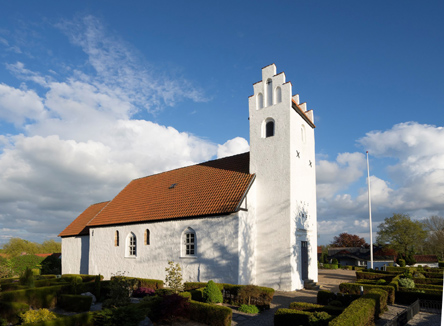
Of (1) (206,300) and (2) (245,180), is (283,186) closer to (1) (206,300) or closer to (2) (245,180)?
(2) (245,180)

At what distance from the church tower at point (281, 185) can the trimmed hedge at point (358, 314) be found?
22.9ft

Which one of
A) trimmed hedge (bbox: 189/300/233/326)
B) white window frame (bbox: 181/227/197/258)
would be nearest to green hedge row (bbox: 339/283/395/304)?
trimmed hedge (bbox: 189/300/233/326)

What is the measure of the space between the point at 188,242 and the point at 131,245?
5.65m

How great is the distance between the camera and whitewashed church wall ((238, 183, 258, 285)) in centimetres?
1686

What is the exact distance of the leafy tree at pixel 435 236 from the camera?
5388cm

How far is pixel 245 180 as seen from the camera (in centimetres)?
1909

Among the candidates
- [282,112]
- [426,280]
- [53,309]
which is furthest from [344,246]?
[53,309]

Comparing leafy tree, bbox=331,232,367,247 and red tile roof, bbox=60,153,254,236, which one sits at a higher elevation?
red tile roof, bbox=60,153,254,236

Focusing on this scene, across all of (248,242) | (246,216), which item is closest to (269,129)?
(246,216)

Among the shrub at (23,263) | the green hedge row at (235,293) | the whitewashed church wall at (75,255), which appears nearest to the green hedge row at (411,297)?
the green hedge row at (235,293)

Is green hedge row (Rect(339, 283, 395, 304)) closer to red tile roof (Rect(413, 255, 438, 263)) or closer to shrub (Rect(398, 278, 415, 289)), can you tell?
shrub (Rect(398, 278, 415, 289))

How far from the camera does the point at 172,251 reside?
19.3 meters

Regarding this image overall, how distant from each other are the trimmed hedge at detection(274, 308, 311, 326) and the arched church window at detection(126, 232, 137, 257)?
1444 centimetres

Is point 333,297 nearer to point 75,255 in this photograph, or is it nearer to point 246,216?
point 246,216
